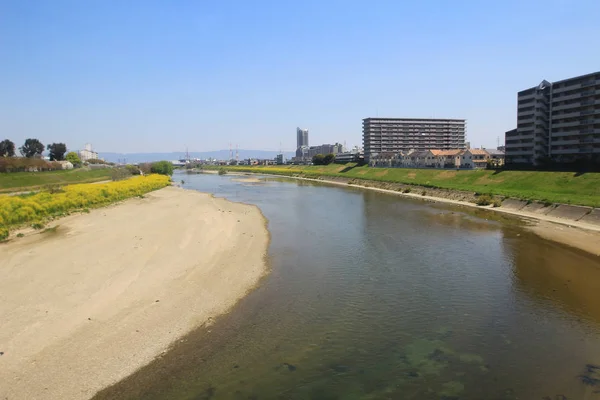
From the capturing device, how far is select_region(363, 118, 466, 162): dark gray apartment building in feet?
382

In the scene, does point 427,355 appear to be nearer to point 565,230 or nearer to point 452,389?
point 452,389

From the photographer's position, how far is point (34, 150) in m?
94.6

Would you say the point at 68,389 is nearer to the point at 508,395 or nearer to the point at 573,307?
the point at 508,395

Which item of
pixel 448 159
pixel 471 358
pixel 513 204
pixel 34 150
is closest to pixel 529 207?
pixel 513 204

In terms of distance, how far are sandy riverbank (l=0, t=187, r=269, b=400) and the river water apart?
0.86 m

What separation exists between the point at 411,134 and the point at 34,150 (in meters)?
107

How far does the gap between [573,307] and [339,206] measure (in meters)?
29.7

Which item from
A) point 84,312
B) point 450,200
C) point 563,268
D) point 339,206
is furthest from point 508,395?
point 450,200

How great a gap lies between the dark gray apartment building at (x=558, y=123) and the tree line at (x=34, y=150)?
96913 millimetres

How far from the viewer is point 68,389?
731cm

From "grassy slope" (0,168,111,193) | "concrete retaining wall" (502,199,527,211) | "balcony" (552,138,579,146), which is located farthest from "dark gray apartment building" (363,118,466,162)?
"grassy slope" (0,168,111,193)

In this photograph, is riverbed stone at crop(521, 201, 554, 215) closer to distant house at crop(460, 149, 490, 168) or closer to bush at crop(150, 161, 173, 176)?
distant house at crop(460, 149, 490, 168)

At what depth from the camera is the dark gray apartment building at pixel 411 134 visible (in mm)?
116375

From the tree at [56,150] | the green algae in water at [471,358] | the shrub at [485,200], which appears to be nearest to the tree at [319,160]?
the tree at [56,150]
